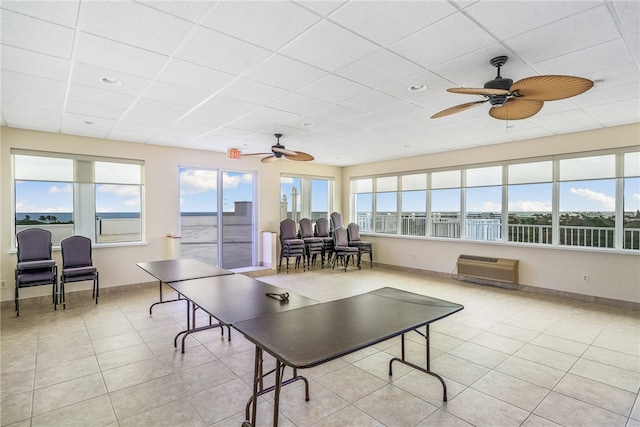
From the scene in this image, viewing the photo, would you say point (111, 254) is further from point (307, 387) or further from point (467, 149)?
point (467, 149)

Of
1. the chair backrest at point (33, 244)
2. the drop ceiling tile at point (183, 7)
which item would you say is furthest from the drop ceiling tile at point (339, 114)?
the chair backrest at point (33, 244)

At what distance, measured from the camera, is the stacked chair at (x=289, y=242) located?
24.7 ft

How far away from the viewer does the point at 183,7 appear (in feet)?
6.69

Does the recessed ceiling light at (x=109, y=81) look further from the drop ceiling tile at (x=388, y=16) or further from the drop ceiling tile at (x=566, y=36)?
the drop ceiling tile at (x=566, y=36)

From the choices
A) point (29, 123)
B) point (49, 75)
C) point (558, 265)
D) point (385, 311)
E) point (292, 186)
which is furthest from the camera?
point (292, 186)

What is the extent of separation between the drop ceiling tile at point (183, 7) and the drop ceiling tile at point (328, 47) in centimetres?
68

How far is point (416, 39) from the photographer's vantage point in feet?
8.02

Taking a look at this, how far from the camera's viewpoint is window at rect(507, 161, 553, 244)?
18.9ft

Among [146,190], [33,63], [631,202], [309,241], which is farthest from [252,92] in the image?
[631,202]

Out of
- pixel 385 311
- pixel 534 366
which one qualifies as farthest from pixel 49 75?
pixel 534 366

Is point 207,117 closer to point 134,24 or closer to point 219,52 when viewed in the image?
point 219,52

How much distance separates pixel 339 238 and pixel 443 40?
593cm

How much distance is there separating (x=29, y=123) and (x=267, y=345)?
5.30 metres

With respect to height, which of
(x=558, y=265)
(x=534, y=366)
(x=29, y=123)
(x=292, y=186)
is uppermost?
(x=29, y=123)
